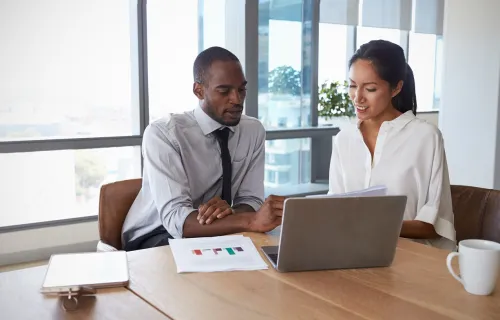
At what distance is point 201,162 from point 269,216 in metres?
0.58

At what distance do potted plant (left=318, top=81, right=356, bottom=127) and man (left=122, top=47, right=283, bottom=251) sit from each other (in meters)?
3.13

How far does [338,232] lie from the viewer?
1210 mm

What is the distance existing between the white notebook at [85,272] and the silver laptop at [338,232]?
0.37 metres

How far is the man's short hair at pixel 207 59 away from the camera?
81.9 inches

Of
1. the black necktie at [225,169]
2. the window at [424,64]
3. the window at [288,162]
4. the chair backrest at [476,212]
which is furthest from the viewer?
the window at [424,64]

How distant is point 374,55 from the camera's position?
74.4 inches

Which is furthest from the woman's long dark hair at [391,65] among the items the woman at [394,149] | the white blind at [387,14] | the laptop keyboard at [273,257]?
the white blind at [387,14]

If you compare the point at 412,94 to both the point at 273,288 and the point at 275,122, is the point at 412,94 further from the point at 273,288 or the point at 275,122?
the point at 275,122

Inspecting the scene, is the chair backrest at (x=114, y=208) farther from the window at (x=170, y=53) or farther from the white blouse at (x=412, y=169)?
the window at (x=170, y=53)

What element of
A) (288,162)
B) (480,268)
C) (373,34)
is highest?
(373,34)

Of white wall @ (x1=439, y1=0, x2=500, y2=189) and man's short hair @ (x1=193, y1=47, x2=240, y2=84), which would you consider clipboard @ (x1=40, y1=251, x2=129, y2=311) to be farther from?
white wall @ (x1=439, y1=0, x2=500, y2=189)

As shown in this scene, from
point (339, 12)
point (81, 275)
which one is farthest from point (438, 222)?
point (339, 12)

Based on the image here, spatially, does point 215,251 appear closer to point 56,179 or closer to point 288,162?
point 56,179

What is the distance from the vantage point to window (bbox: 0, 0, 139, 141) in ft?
11.7
